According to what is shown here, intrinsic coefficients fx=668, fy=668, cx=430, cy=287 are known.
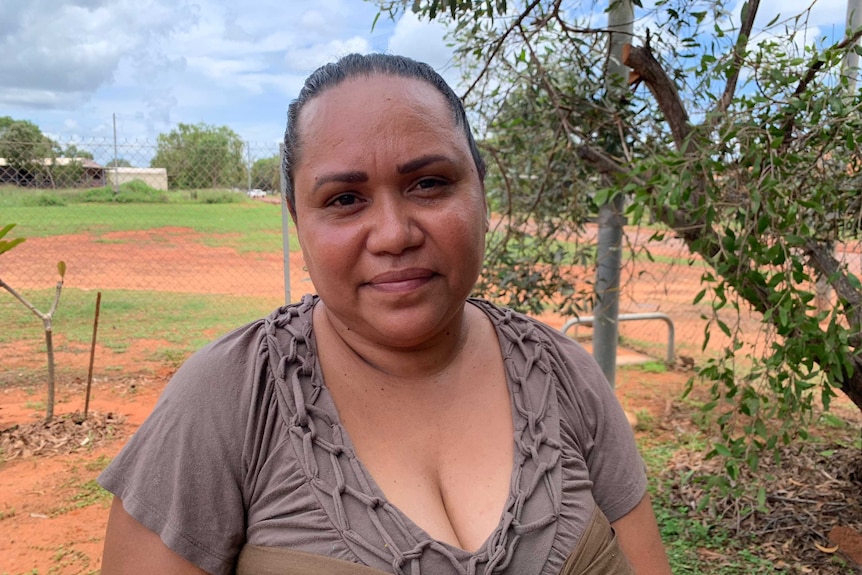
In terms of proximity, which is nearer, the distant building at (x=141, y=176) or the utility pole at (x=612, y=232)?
the utility pole at (x=612, y=232)

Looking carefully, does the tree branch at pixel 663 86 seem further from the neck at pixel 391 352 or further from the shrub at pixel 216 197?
the shrub at pixel 216 197

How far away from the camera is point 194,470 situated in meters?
1.19

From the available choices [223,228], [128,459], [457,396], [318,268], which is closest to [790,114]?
[457,396]

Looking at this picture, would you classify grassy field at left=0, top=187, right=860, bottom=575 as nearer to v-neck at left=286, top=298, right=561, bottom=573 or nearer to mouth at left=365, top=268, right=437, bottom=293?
v-neck at left=286, top=298, right=561, bottom=573

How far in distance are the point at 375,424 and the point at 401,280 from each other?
0.32 m

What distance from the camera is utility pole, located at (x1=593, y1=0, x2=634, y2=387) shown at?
3762 mm

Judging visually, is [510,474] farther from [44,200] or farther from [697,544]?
[44,200]

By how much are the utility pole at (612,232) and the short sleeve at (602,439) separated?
61.1 inches

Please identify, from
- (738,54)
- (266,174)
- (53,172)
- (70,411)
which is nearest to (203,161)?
(266,174)

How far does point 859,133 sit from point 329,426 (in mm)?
2244

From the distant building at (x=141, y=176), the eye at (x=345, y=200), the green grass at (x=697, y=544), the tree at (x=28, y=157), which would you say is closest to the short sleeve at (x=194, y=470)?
the eye at (x=345, y=200)

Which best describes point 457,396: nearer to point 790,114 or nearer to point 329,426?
point 329,426

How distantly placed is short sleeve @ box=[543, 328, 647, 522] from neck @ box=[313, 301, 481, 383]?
0.28 metres

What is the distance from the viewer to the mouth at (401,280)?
1.28 metres
